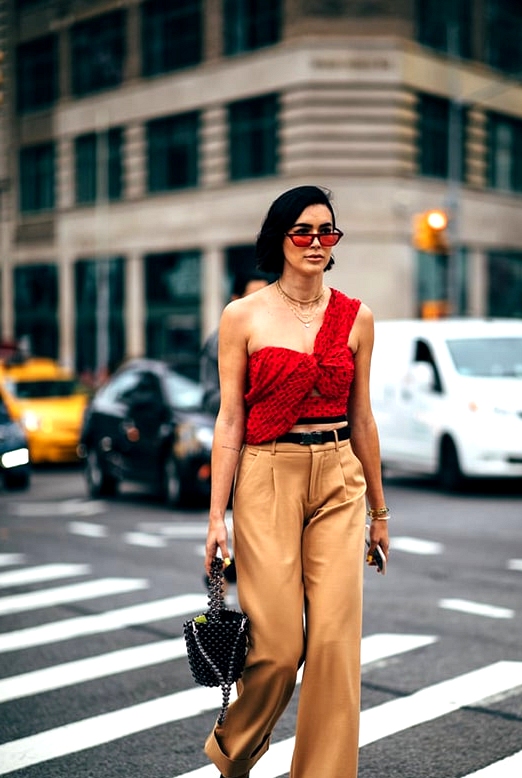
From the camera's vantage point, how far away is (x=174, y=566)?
9820 mm

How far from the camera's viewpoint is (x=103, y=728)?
17.7 feet

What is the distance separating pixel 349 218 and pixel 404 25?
4896 mm

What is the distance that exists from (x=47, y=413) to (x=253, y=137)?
1575 centimetres

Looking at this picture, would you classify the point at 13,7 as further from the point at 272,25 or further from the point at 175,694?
the point at 175,694

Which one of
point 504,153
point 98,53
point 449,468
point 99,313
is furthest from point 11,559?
point 98,53

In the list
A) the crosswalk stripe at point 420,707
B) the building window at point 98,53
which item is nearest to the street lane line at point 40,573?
the crosswalk stripe at point 420,707

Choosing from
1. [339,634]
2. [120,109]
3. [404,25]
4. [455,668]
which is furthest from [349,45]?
[339,634]

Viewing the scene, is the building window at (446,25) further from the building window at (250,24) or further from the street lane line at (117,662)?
the street lane line at (117,662)

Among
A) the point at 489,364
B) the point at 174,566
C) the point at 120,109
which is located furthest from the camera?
the point at 120,109

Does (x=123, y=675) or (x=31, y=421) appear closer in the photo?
(x=123, y=675)

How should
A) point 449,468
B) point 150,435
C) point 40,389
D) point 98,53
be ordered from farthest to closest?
point 98,53 → point 40,389 → point 449,468 → point 150,435

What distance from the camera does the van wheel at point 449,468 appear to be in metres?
14.8

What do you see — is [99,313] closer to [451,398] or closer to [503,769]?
[451,398]

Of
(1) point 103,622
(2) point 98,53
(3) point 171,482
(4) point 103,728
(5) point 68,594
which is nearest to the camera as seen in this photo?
(4) point 103,728
